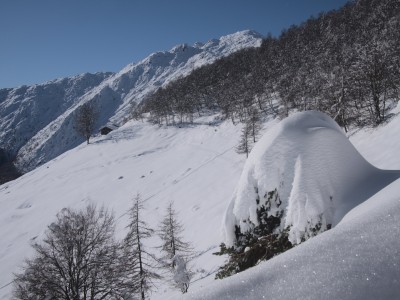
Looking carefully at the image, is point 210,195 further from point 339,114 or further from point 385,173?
point 385,173

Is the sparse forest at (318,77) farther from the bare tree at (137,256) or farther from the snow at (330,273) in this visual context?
the snow at (330,273)

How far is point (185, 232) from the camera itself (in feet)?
103

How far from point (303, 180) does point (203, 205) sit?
29416 mm

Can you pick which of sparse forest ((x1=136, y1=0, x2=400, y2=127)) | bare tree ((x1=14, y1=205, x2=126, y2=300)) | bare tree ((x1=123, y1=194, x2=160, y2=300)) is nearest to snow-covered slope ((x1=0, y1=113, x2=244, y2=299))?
bare tree ((x1=123, y1=194, x2=160, y2=300))

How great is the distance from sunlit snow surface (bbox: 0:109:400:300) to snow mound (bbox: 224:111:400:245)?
1.11ft

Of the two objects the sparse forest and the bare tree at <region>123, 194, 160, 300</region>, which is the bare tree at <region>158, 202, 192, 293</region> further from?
the sparse forest

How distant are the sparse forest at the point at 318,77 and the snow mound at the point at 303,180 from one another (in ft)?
88.7

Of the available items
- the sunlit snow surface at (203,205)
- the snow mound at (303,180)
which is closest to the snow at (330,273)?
the sunlit snow surface at (203,205)

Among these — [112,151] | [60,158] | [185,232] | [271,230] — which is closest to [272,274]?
[271,230]

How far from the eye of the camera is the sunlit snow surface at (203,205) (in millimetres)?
2418

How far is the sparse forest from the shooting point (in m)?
34.4

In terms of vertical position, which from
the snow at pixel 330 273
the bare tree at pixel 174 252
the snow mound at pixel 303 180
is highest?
the snow at pixel 330 273

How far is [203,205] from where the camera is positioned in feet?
117

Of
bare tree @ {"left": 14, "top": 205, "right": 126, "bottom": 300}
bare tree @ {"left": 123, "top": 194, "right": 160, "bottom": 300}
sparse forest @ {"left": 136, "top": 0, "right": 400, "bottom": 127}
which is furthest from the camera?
sparse forest @ {"left": 136, "top": 0, "right": 400, "bottom": 127}
